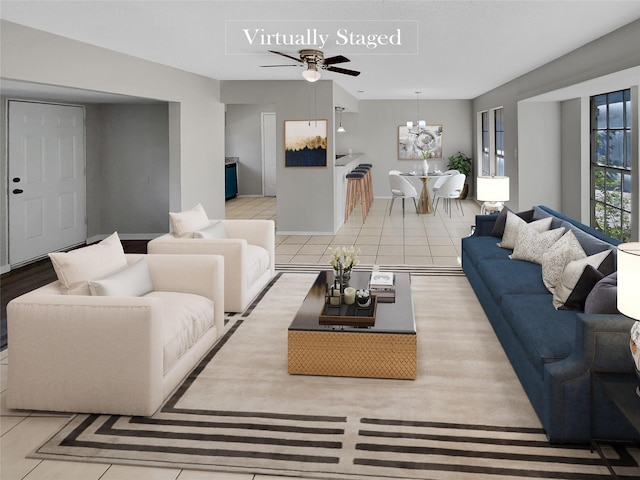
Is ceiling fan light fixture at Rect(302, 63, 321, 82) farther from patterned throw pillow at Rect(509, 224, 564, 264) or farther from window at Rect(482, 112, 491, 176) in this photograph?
window at Rect(482, 112, 491, 176)

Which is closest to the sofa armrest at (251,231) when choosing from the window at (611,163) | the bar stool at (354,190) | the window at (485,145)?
the window at (611,163)

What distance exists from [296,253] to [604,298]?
5.07 metres

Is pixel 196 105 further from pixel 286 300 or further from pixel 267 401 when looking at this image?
pixel 267 401

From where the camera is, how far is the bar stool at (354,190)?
1074cm

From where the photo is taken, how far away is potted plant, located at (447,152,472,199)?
44.8ft

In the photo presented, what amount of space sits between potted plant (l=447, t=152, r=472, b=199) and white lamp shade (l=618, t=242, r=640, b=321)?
1155 centimetres

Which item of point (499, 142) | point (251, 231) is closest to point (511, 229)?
point (251, 231)

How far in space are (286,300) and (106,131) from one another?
491cm

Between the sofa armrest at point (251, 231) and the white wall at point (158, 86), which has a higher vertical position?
the white wall at point (158, 86)

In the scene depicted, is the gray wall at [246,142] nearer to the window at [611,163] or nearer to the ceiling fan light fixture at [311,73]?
the window at [611,163]

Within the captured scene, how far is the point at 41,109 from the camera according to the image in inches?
288

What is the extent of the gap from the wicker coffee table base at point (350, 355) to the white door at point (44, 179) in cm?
481

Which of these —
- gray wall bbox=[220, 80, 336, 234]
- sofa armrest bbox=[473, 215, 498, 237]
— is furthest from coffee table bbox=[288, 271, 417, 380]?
gray wall bbox=[220, 80, 336, 234]

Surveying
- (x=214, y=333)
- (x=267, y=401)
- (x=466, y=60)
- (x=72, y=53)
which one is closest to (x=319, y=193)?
(x=466, y=60)
